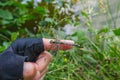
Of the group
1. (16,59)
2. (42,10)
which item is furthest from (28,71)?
(42,10)

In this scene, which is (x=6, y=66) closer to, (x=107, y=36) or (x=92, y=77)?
(x=92, y=77)

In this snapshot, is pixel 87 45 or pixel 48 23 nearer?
pixel 87 45

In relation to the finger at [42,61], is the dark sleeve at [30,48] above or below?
above

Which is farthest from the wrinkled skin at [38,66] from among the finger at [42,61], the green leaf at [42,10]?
the green leaf at [42,10]

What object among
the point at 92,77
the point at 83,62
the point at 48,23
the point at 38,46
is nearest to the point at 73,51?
the point at 83,62

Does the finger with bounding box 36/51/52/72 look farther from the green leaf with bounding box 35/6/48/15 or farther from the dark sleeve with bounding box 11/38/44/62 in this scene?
the green leaf with bounding box 35/6/48/15

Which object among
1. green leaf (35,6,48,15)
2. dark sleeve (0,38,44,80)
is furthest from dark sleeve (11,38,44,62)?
green leaf (35,6,48,15)

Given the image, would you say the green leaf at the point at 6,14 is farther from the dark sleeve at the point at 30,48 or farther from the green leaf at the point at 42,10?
the dark sleeve at the point at 30,48

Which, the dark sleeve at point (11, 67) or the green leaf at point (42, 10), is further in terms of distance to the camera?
the green leaf at point (42, 10)

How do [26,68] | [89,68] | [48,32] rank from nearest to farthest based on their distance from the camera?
[26,68]
[89,68]
[48,32]
